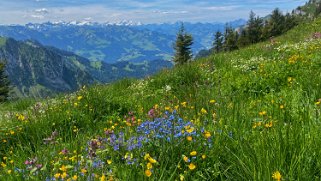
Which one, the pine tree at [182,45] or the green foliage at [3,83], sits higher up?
the pine tree at [182,45]

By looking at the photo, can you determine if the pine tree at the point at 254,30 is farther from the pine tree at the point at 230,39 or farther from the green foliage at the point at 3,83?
the green foliage at the point at 3,83

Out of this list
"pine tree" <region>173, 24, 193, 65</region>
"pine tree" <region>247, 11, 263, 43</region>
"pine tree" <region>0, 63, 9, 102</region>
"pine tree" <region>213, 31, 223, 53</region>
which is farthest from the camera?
"pine tree" <region>213, 31, 223, 53</region>

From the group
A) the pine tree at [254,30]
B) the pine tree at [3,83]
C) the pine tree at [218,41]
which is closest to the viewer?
the pine tree at [3,83]

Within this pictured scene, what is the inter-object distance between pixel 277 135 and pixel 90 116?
5575 millimetres

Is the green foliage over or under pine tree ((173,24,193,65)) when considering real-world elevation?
under

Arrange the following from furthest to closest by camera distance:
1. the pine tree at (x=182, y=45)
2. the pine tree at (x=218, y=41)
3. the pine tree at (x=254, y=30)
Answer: the pine tree at (x=218, y=41), the pine tree at (x=254, y=30), the pine tree at (x=182, y=45)

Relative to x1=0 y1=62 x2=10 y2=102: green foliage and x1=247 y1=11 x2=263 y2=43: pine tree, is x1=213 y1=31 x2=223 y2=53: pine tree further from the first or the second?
x1=0 y1=62 x2=10 y2=102: green foliage

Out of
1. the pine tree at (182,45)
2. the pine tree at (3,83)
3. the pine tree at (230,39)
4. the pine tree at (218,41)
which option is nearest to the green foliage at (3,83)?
the pine tree at (3,83)

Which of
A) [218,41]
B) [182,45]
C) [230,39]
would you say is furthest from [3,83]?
[218,41]

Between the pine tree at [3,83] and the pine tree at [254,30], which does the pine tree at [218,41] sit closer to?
the pine tree at [254,30]

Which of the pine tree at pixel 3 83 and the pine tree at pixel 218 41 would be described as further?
the pine tree at pixel 218 41

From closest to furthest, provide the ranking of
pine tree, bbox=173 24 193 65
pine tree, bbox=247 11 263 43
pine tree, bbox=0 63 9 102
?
1. pine tree, bbox=0 63 9 102
2. pine tree, bbox=173 24 193 65
3. pine tree, bbox=247 11 263 43

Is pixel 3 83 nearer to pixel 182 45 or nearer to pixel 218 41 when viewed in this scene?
pixel 182 45

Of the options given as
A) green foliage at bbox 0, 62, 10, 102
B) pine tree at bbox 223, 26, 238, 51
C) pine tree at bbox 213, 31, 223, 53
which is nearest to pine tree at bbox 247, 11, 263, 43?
pine tree at bbox 223, 26, 238, 51
